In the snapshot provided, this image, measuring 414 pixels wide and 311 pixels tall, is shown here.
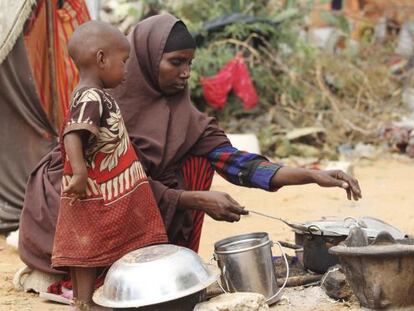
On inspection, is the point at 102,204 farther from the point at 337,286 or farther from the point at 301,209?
the point at 301,209

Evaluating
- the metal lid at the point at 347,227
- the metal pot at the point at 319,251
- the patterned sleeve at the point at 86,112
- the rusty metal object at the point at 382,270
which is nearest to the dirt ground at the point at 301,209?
the metal pot at the point at 319,251

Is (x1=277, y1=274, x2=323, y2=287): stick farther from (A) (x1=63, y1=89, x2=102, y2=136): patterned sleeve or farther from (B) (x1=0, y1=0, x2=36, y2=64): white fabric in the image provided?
(B) (x1=0, y1=0, x2=36, y2=64): white fabric

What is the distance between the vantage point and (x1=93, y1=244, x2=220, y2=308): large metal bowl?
343 cm

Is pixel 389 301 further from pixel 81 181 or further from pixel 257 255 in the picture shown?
pixel 81 181

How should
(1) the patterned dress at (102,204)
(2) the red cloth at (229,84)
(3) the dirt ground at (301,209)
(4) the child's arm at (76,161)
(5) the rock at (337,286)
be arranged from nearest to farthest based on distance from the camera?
(4) the child's arm at (76,161), (1) the patterned dress at (102,204), (5) the rock at (337,286), (3) the dirt ground at (301,209), (2) the red cloth at (229,84)

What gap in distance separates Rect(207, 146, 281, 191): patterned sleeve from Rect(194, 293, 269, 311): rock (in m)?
0.86

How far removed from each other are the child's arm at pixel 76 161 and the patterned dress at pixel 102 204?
104 millimetres

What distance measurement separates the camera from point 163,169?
437cm

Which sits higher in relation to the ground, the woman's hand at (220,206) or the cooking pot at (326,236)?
the woman's hand at (220,206)

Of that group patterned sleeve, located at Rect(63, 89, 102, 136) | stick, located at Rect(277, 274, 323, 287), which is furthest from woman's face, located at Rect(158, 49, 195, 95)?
stick, located at Rect(277, 274, 323, 287)

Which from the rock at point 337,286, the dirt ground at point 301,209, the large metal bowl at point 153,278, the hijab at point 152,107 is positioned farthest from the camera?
the dirt ground at point 301,209

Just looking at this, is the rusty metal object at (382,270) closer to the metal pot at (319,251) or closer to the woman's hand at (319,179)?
the woman's hand at (319,179)

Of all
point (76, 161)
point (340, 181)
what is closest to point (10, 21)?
point (76, 161)

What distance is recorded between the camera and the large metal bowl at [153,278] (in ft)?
11.3
